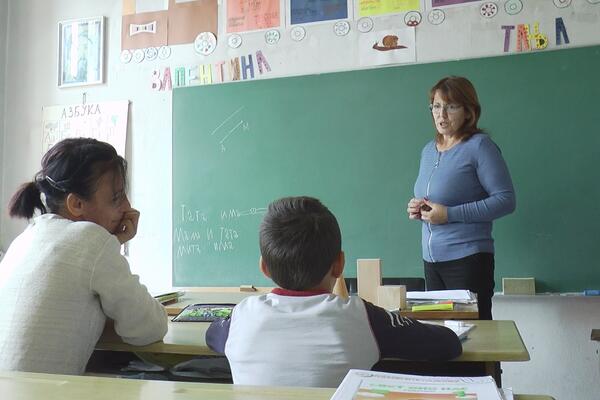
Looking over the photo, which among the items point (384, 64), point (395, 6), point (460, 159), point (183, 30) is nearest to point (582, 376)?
point (460, 159)

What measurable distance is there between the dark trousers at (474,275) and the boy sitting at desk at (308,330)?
1.19 meters

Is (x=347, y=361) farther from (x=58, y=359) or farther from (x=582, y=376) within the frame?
(x=582, y=376)

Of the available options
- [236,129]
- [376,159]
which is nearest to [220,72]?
[236,129]

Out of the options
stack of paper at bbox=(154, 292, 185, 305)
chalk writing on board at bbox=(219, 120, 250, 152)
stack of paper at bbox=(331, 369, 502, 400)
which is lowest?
stack of paper at bbox=(154, 292, 185, 305)

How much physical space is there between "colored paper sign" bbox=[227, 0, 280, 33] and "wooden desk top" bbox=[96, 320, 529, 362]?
2365 millimetres

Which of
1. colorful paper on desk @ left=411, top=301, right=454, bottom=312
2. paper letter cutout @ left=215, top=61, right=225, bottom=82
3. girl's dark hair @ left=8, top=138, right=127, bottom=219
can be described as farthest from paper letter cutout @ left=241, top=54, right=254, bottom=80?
colorful paper on desk @ left=411, top=301, right=454, bottom=312

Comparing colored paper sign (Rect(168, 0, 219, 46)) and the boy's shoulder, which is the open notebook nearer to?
the boy's shoulder

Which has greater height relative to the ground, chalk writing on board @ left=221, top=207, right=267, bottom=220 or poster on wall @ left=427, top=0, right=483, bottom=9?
poster on wall @ left=427, top=0, right=483, bottom=9

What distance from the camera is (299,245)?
4.08ft

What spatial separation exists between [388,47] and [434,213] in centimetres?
129

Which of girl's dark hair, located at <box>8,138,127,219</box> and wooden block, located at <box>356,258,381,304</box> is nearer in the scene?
girl's dark hair, located at <box>8,138,127,219</box>

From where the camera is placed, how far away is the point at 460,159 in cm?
236

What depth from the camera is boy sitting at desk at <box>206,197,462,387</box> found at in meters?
1.08

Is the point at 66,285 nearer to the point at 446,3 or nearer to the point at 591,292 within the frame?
the point at 591,292
